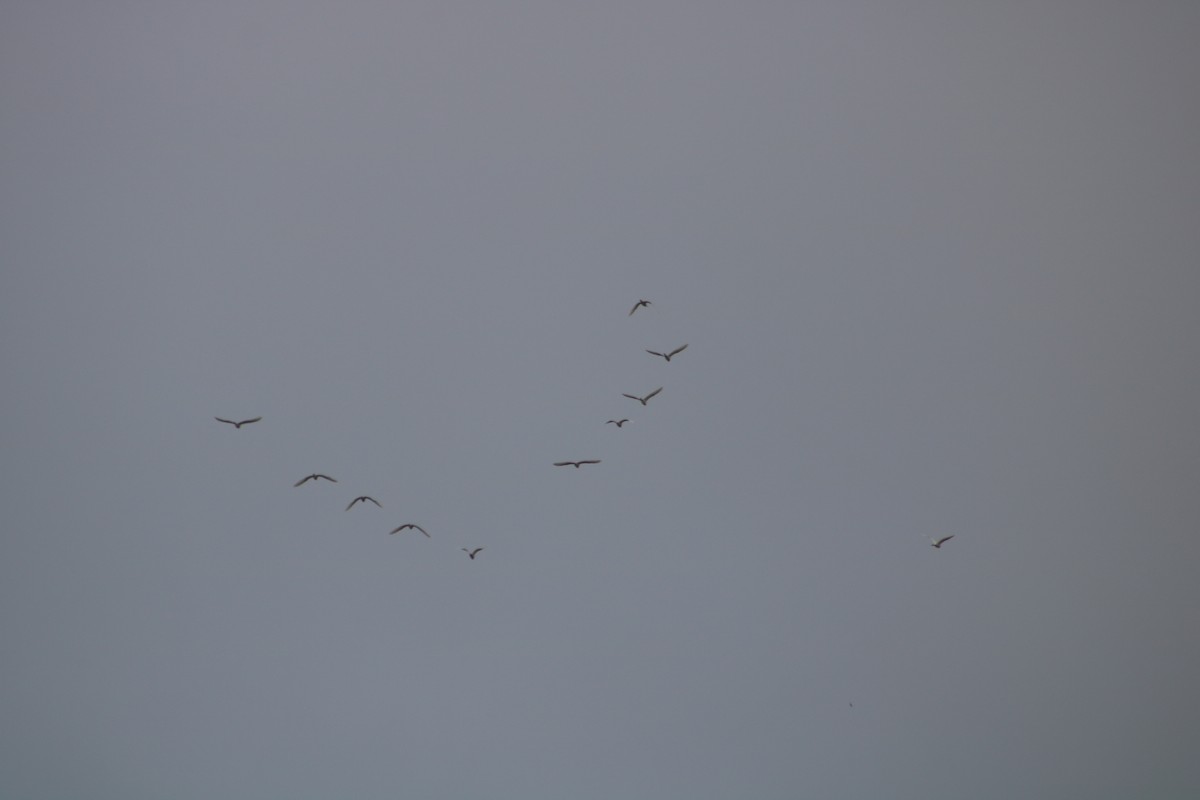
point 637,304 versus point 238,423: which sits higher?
point 637,304

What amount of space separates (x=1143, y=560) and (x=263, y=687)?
392 cm

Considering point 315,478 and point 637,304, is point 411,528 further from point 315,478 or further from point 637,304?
point 637,304

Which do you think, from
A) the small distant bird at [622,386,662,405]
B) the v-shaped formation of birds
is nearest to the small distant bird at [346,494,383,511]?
the v-shaped formation of birds

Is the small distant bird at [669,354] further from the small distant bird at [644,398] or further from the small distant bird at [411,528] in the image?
the small distant bird at [411,528]

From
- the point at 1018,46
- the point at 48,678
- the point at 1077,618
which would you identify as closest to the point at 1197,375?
the point at 1077,618

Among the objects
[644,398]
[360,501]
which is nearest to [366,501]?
[360,501]

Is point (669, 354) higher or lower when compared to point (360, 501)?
higher

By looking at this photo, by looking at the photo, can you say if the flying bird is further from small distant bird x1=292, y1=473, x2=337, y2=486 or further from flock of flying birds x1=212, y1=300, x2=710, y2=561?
small distant bird x1=292, y1=473, x2=337, y2=486

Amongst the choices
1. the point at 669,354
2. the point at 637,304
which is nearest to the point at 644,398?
the point at 669,354

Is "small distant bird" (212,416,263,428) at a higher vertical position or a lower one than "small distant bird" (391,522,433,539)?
higher

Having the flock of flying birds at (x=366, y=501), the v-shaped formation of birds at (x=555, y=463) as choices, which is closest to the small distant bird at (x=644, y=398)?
the v-shaped formation of birds at (x=555, y=463)

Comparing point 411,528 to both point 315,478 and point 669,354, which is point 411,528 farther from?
point 669,354

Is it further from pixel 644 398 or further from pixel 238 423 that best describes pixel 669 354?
pixel 238 423

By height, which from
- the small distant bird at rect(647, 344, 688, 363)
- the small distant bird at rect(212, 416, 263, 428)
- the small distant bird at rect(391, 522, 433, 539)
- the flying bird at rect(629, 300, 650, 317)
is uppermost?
the flying bird at rect(629, 300, 650, 317)
